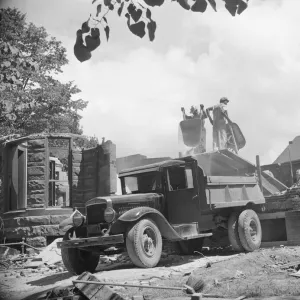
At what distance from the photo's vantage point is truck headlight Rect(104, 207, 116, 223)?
8.50 metres

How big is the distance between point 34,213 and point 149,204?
5.01m

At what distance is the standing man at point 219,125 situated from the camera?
1421cm

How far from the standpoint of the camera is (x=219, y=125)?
14.2 metres

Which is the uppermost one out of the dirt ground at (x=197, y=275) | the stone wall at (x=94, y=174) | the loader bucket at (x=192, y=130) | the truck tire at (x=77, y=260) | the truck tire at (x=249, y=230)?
the loader bucket at (x=192, y=130)

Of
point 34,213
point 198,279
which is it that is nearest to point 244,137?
point 34,213

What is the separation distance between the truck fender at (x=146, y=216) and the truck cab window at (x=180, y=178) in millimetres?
1120

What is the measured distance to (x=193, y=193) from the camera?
9.77m

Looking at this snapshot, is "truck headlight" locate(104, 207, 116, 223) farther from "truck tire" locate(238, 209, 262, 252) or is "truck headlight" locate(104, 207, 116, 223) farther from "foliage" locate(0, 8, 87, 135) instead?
"foliage" locate(0, 8, 87, 135)

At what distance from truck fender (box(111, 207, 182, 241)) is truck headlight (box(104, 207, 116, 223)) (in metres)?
0.14

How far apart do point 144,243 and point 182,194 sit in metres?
1.81

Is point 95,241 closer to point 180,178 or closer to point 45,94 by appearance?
point 180,178

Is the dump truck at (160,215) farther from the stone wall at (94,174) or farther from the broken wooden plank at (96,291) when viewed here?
the stone wall at (94,174)

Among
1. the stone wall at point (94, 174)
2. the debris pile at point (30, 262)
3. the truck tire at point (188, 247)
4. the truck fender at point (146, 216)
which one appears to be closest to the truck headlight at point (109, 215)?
the truck fender at point (146, 216)

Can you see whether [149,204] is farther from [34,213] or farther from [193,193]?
[34,213]
